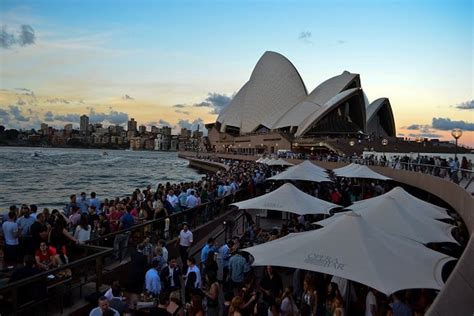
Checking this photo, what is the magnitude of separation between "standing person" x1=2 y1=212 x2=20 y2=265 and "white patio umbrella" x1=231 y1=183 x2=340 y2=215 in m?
5.04

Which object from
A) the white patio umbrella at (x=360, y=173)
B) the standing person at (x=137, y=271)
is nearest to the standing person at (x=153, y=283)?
the standing person at (x=137, y=271)

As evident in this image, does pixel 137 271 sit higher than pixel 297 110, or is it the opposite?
pixel 297 110

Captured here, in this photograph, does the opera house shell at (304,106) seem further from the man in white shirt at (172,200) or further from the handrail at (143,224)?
the handrail at (143,224)

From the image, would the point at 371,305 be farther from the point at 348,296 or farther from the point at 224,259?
the point at 224,259

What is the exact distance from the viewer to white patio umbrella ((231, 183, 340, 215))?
34.8 feet

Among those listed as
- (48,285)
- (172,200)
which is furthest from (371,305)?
(172,200)

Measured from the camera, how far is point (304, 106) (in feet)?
244

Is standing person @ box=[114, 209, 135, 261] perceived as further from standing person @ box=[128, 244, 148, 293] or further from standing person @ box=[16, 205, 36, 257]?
standing person @ box=[16, 205, 36, 257]

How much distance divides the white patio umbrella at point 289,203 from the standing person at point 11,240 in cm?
504

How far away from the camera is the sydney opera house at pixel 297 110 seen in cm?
6844

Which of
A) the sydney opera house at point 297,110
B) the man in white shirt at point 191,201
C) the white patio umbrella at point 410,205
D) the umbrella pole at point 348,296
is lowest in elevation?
the umbrella pole at point 348,296

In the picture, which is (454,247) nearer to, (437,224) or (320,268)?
(437,224)

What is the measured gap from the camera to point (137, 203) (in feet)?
41.1

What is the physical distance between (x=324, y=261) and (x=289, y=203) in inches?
203
